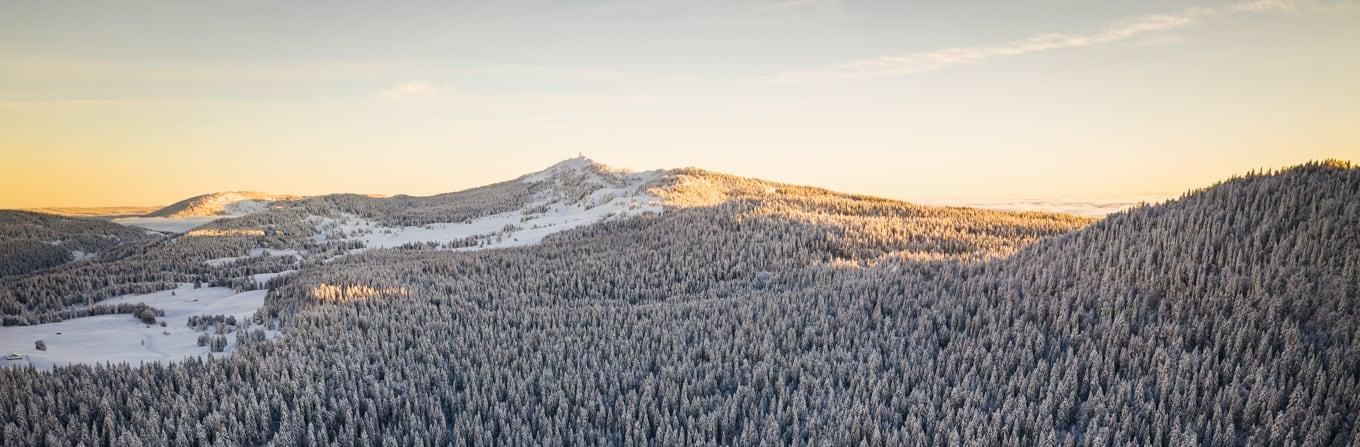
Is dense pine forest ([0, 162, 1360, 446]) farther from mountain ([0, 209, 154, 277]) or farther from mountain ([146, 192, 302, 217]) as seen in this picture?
mountain ([146, 192, 302, 217])

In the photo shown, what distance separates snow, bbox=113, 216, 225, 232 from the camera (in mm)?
38906

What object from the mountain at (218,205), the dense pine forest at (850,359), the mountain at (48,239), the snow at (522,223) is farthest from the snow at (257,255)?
the mountain at (218,205)

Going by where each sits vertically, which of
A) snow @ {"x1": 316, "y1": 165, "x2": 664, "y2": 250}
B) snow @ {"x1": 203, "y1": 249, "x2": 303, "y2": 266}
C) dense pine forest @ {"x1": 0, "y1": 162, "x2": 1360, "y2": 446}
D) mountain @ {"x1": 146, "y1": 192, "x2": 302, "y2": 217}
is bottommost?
dense pine forest @ {"x1": 0, "y1": 162, "x2": 1360, "y2": 446}

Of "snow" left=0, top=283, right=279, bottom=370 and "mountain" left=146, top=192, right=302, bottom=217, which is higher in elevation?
"mountain" left=146, top=192, right=302, bottom=217

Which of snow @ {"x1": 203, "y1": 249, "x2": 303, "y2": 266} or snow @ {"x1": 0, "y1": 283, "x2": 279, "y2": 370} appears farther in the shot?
snow @ {"x1": 203, "y1": 249, "x2": 303, "y2": 266}

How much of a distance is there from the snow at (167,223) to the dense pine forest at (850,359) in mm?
34455

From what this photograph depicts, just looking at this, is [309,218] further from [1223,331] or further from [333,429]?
[1223,331]

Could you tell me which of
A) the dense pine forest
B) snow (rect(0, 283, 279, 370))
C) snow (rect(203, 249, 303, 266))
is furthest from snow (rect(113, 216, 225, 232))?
the dense pine forest

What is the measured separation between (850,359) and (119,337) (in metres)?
12.1

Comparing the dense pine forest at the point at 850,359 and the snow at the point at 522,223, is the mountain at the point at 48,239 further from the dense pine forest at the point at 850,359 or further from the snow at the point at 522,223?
the dense pine forest at the point at 850,359

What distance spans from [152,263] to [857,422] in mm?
21858

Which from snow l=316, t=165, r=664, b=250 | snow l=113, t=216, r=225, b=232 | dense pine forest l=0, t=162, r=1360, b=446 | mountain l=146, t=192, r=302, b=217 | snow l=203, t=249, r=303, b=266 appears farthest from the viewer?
→ mountain l=146, t=192, r=302, b=217

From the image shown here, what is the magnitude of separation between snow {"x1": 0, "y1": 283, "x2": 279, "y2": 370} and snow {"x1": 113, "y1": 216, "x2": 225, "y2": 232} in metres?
33.5

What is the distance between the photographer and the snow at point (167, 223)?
38.9m
